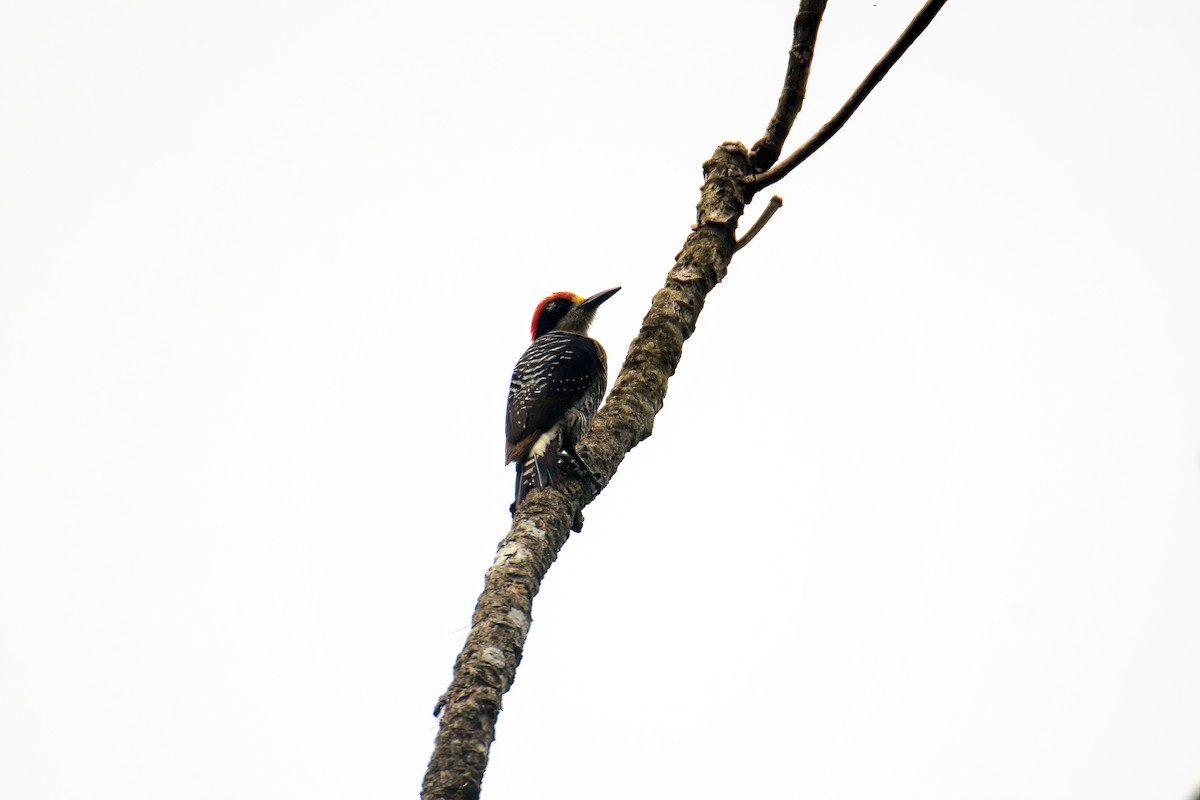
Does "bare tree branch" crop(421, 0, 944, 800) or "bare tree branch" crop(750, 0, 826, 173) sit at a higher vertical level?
"bare tree branch" crop(750, 0, 826, 173)

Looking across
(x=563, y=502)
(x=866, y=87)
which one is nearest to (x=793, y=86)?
(x=866, y=87)

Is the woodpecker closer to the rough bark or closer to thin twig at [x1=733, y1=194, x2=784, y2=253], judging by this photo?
the rough bark

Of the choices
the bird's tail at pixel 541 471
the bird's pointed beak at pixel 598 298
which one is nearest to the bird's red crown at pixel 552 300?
the bird's pointed beak at pixel 598 298

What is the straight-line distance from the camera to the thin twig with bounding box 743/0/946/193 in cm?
371

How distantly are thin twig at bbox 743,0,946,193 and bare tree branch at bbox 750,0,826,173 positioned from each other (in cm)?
18

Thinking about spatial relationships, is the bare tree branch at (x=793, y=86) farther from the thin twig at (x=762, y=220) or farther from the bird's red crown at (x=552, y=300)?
the bird's red crown at (x=552, y=300)

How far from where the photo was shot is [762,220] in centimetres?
472

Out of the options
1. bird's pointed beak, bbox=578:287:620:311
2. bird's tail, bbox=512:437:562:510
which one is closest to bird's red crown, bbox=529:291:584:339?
bird's pointed beak, bbox=578:287:620:311

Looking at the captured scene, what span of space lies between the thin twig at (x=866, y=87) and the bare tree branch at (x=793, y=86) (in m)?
0.18

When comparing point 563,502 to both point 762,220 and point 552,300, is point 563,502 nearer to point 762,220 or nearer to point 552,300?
point 762,220

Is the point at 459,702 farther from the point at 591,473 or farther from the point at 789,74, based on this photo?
the point at 789,74

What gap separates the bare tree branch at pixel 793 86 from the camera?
4.22 m

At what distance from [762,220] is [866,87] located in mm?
930

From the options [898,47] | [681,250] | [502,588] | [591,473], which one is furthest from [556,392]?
[502,588]
